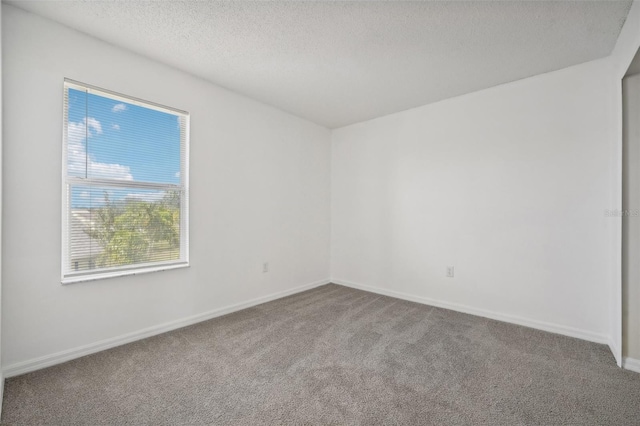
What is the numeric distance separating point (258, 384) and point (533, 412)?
1.68 meters

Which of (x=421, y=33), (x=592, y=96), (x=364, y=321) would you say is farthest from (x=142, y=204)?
(x=592, y=96)

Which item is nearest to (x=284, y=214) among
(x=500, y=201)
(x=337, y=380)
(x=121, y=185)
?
(x=121, y=185)

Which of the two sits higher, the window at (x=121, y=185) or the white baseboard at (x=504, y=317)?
the window at (x=121, y=185)

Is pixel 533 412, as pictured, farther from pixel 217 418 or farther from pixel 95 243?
pixel 95 243

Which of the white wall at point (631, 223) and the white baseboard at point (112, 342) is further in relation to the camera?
the white wall at point (631, 223)

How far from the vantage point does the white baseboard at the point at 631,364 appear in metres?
2.10

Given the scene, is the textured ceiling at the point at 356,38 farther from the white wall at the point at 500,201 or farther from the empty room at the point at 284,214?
the white wall at the point at 500,201

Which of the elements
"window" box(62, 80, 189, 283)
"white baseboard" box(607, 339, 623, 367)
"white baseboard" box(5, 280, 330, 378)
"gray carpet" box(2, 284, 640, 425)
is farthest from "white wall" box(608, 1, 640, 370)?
"window" box(62, 80, 189, 283)

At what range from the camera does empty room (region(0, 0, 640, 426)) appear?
193 cm

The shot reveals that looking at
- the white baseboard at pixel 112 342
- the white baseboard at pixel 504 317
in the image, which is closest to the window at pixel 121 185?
the white baseboard at pixel 112 342

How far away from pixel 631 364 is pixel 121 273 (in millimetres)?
4077

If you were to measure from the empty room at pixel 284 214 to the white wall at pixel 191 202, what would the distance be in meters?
0.02

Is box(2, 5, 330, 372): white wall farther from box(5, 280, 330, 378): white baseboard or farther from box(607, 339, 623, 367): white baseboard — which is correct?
box(607, 339, 623, 367): white baseboard

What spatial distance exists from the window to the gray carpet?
78 cm
